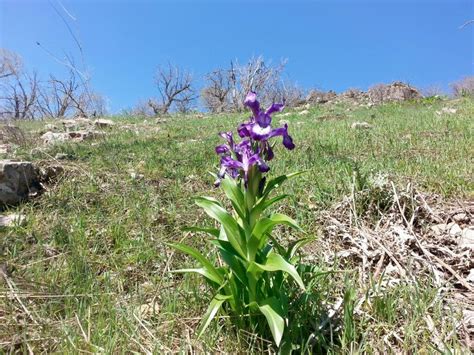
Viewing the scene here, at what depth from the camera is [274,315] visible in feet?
5.01

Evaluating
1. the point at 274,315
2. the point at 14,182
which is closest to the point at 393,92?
the point at 14,182

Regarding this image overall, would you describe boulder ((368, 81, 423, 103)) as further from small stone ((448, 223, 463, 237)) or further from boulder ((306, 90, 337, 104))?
small stone ((448, 223, 463, 237))

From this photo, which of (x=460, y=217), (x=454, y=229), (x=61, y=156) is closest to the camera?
(x=454, y=229)

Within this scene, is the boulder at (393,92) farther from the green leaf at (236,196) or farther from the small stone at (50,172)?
the green leaf at (236,196)

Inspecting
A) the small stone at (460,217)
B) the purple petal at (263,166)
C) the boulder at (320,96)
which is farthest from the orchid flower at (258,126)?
the boulder at (320,96)

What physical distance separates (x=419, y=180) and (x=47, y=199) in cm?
349

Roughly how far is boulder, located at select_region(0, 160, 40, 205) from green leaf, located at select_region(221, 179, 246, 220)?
8.75ft

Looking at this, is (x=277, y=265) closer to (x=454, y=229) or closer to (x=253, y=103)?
(x=253, y=103)

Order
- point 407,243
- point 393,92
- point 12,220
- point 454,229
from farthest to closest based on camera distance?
point 393,92 < point 12,220 < point 454,229 < point 407,243

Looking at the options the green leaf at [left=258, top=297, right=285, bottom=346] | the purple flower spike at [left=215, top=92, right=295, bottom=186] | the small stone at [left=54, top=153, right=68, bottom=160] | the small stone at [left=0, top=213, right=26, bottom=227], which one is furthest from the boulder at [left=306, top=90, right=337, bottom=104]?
the green leaf at [left=258, top=297, right=285, bottom=346]

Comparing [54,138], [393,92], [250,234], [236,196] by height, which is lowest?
[250,234]

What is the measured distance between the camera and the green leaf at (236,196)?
1682mm

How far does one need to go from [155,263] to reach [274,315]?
1.30m

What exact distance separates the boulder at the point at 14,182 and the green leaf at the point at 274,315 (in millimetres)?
2871
